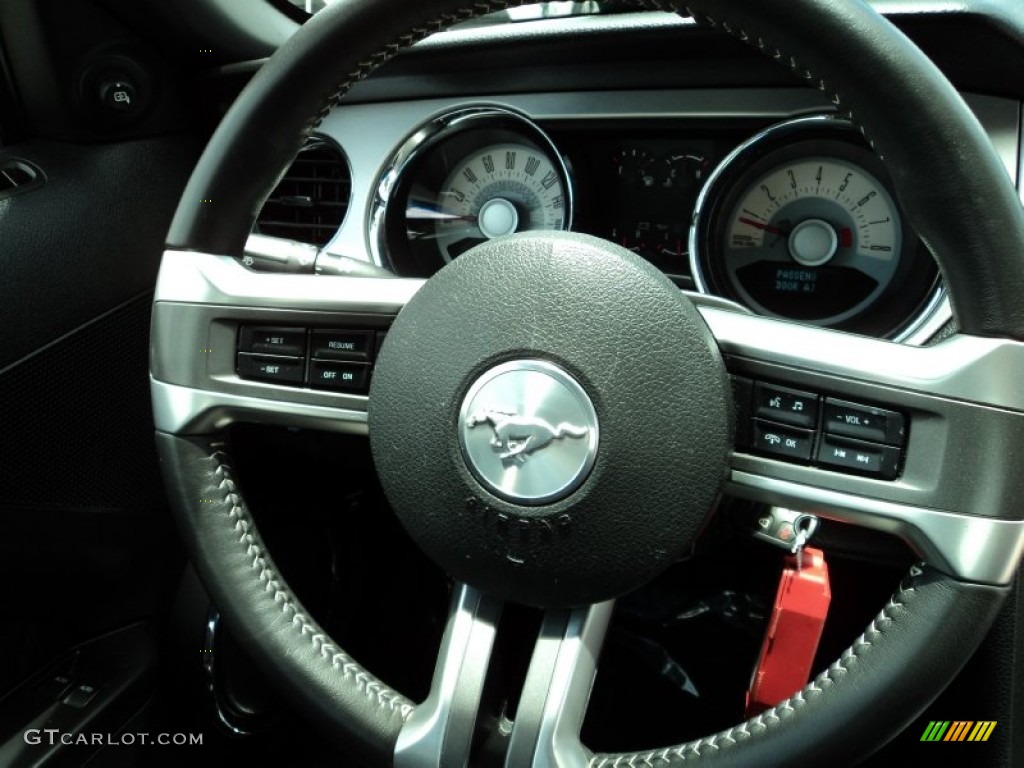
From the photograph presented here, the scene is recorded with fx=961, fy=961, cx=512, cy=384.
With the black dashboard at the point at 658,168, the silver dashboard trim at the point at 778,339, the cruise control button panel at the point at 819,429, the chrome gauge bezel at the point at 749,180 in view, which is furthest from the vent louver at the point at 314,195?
the cruise control button panel at the point at 819,429

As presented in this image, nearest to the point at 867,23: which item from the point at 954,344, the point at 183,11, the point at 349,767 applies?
the point at 954,344

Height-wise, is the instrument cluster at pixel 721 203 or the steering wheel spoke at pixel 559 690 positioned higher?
the instrument cluster at pixel 721 203

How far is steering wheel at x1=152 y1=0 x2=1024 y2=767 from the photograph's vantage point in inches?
25.9

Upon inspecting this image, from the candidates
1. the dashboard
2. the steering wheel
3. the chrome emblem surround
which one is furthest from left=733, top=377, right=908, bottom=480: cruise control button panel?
the dashboard

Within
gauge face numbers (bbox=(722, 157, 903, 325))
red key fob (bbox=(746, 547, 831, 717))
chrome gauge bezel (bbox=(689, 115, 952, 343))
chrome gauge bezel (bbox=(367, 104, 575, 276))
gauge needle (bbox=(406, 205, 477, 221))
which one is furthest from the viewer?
gauge needle (bbox=(406, 205, 477, 221))

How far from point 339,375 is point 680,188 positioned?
26.1 inches

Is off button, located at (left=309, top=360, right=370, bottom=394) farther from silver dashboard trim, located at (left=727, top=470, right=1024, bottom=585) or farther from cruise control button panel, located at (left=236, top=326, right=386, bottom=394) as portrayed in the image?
silver dashboard trim, located at (left=727, top=470, right=1024, bottom=585)

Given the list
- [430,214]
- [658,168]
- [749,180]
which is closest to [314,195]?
[430,214]

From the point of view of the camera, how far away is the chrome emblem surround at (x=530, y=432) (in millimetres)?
699

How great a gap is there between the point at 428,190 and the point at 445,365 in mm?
852

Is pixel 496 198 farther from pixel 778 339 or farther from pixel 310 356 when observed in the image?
pixel 778 339

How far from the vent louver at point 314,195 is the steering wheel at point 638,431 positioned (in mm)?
712

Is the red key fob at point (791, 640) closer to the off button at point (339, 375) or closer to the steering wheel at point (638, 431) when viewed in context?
the steering wheel at point (638, 431)

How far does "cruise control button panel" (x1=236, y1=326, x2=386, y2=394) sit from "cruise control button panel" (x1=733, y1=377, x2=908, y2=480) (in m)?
0.33
